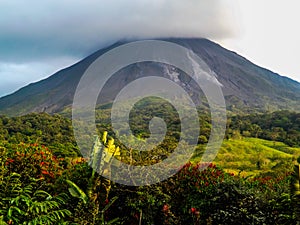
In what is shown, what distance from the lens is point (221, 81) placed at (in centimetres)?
14125

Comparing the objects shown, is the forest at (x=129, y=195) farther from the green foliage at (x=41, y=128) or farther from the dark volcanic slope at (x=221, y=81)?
the dark volcanic slope at (x=221, y=81)

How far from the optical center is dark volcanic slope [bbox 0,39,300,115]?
433 feet

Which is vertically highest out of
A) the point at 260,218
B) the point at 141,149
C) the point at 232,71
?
the point at 232,71

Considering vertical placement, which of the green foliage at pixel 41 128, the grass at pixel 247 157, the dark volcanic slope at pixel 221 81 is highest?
the dark volcanic slope at pixel 221 81

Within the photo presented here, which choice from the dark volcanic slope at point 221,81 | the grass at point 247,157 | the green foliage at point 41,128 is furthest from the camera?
the dark volcanic slope at point 221,81

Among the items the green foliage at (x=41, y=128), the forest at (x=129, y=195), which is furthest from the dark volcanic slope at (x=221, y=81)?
the forest at (x=129, y=195)

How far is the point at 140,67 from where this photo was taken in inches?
5743

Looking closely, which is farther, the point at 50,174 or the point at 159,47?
the point at 159,47

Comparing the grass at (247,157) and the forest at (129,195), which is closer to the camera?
the forest at (129,195)

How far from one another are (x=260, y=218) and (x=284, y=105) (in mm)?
129050

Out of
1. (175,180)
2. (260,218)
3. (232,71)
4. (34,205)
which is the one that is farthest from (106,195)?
(232,71)

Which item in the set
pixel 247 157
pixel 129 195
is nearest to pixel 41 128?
pixel 247 157

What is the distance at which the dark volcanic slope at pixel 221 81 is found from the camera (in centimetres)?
13212

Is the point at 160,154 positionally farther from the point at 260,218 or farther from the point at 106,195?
the point at 260,218
